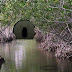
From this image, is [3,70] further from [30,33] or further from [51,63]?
[30,33]

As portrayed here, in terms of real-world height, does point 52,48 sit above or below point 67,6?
below

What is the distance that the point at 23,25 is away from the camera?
40625 millimetres

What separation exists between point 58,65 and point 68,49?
158cm

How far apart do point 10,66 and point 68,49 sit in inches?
130

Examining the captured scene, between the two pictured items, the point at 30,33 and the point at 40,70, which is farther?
the point at 30,33

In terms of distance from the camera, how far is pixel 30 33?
43188 mm

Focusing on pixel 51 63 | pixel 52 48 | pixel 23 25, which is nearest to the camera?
pixel 51 63

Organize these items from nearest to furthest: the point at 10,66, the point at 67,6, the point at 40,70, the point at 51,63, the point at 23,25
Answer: the point at 67,6 < the point at 40,70 < the point at 10,66 < the point at 51,63 < the point at 23,25

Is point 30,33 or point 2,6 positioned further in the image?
point 30,33

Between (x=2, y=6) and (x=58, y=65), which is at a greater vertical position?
(x=2, y=6)

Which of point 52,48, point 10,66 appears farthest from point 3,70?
point 52,48

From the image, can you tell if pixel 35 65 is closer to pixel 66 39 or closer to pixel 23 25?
pixel 66 39

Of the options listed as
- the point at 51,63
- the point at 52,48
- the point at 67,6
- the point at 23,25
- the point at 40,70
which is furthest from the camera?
the point at 23,25

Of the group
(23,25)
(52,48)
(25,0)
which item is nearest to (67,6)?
(25,0)
